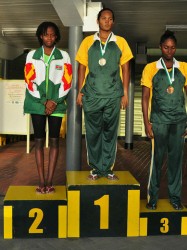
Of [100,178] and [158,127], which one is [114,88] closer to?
[158,127]

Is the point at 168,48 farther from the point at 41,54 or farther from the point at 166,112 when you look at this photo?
the point at 41,54

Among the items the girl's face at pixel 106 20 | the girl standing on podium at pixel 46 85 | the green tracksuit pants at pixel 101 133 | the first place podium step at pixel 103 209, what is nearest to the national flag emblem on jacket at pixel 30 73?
the girl standing on podium at pixel 46 85

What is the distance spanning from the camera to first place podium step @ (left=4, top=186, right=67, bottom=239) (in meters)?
3.38

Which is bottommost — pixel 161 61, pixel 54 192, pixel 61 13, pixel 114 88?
pixel 54 192

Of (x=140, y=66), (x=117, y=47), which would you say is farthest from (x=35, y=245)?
(x=140, y=66)

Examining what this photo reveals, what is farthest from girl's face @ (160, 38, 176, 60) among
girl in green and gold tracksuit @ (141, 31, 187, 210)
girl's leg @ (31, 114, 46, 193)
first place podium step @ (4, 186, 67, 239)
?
first place podium step @ (4, 186, 67, 239)

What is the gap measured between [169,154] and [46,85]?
1359mm

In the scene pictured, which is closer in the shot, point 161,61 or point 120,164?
point 161,61

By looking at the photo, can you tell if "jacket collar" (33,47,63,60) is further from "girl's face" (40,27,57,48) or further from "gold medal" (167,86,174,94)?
"gold medal" (167,86,174,94)

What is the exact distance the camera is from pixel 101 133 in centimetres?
380

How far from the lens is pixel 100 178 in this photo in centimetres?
370

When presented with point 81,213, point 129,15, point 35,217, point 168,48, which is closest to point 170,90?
point 168,48

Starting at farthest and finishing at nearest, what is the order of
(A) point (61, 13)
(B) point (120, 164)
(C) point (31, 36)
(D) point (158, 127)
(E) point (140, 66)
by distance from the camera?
(E) point (140, 66), (C) point (31, 36), (B) point (120, 164), (A) point (61, 13), (D) point (158, 127)

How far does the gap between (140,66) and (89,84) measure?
8.55m
